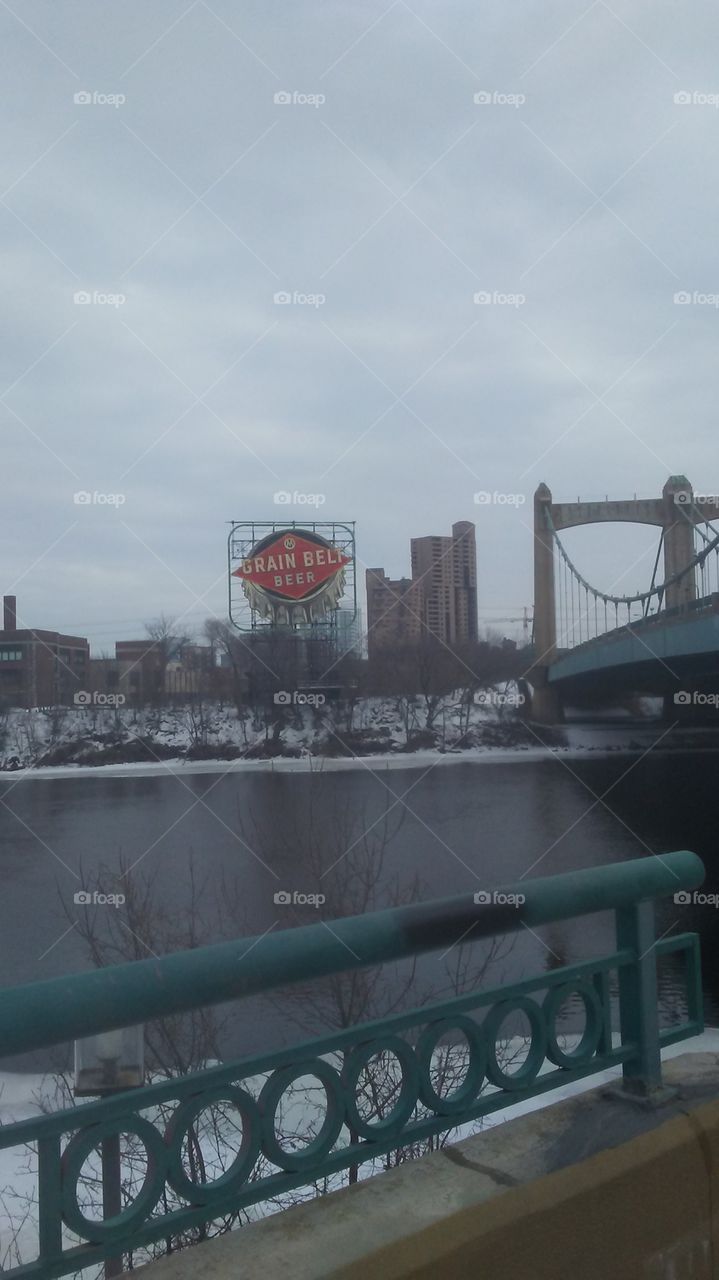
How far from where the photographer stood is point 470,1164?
171 cm

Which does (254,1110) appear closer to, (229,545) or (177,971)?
(177,971)

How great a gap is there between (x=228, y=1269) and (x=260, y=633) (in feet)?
81.1

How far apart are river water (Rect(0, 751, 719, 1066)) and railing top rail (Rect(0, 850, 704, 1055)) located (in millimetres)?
5888

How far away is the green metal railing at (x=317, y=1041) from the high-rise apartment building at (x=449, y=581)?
23.7 m

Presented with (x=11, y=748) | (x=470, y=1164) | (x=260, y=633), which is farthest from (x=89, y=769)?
(x=470, y=1164)

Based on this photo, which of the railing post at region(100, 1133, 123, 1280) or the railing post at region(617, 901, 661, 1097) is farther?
the railing post at region(100, 1133, 123, 1280)

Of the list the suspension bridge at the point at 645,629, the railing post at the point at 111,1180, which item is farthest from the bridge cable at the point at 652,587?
the railing post at the point at 111,1180

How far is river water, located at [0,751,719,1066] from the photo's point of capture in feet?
31.3

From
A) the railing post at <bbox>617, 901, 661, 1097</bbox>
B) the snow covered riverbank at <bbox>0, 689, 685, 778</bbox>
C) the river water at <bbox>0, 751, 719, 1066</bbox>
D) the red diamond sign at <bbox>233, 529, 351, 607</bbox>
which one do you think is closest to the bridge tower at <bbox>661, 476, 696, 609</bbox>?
the river water at <bbox>0, 751, 719, 1066</bbox>

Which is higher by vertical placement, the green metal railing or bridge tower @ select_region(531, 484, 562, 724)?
bridge tower @ select_region(531, 484, 562, 724)

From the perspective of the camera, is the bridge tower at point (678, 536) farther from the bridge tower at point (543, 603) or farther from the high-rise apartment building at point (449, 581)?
the high-rise apartment building at point (449, 581)

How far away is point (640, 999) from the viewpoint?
2004 mm

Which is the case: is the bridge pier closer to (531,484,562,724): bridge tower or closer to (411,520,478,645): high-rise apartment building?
(531,484,562,724): bridge tower

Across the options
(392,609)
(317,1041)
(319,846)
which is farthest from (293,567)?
(317,1041)
